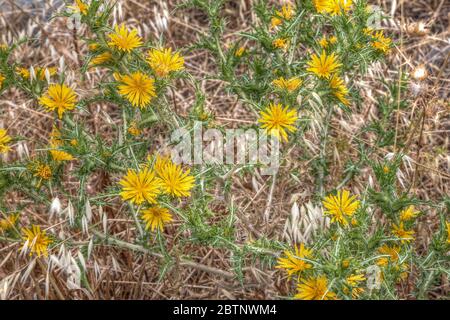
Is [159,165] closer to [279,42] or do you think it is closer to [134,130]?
[134,130]

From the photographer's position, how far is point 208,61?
302 centimetres

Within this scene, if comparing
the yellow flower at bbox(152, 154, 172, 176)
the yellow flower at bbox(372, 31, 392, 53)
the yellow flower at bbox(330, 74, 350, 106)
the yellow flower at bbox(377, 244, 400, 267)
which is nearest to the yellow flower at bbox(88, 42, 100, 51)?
the yellow flower at bbox(152, 154, 172, 176)

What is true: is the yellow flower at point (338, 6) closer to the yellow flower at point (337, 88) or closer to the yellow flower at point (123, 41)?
the yellow flower at point (337, 88)

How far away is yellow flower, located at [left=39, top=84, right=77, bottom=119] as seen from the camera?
1.59m

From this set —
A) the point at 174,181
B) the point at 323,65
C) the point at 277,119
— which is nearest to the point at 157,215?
the point at 174,181

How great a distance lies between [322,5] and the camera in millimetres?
1686

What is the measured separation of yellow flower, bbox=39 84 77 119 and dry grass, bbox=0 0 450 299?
14.8 inches

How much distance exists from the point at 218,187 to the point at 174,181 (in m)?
0.53

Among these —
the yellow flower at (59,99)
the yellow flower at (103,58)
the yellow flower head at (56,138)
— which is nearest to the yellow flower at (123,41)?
the yellow flower at (103,58)

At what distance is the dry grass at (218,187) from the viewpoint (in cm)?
192

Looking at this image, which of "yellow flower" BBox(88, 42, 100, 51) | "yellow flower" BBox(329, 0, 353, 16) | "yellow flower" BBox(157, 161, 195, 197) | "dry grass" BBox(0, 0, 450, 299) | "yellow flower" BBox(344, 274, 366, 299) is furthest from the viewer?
"dry grass" BBox(0, 0, 450, 299)

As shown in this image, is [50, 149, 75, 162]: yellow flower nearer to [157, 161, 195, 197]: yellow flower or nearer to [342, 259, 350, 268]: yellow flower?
[157, 161, 195, 197]: yellow flower

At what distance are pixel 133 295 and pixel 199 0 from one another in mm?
1156

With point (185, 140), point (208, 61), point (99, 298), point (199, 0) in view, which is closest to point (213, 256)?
point (99, 298)
